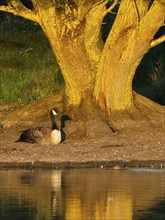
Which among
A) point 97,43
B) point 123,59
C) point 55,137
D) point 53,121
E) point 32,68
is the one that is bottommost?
point 55,137

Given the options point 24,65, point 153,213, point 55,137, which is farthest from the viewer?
point 24,65

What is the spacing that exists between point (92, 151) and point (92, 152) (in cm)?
14

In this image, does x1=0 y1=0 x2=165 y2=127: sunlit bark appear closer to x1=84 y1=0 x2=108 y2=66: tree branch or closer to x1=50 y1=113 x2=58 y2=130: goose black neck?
x1=84 y1=0 x2=108 y2=66: tree branch

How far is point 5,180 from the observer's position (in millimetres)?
15562

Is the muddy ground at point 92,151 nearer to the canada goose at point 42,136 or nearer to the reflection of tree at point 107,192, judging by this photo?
the canada goose at point 42,136

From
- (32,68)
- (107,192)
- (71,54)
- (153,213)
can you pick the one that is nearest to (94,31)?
(71,54)

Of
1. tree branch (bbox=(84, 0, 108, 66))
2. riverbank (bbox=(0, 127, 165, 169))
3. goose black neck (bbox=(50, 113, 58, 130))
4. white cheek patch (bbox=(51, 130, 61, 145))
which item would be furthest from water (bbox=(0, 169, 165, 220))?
tree branch (bbox=(84, 0, 108, 66))

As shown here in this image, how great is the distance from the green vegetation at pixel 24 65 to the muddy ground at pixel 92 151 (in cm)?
396

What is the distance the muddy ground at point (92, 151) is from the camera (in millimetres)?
17734

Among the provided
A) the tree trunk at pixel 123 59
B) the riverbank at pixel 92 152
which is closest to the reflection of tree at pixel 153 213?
the riverbank at pixel 92 152

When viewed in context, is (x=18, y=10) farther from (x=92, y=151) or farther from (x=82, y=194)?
(x=82, y=194)

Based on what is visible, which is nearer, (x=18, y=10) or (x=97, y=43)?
(x=18, y=10)

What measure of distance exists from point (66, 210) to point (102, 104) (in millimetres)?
8846

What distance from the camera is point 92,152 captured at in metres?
19.1
